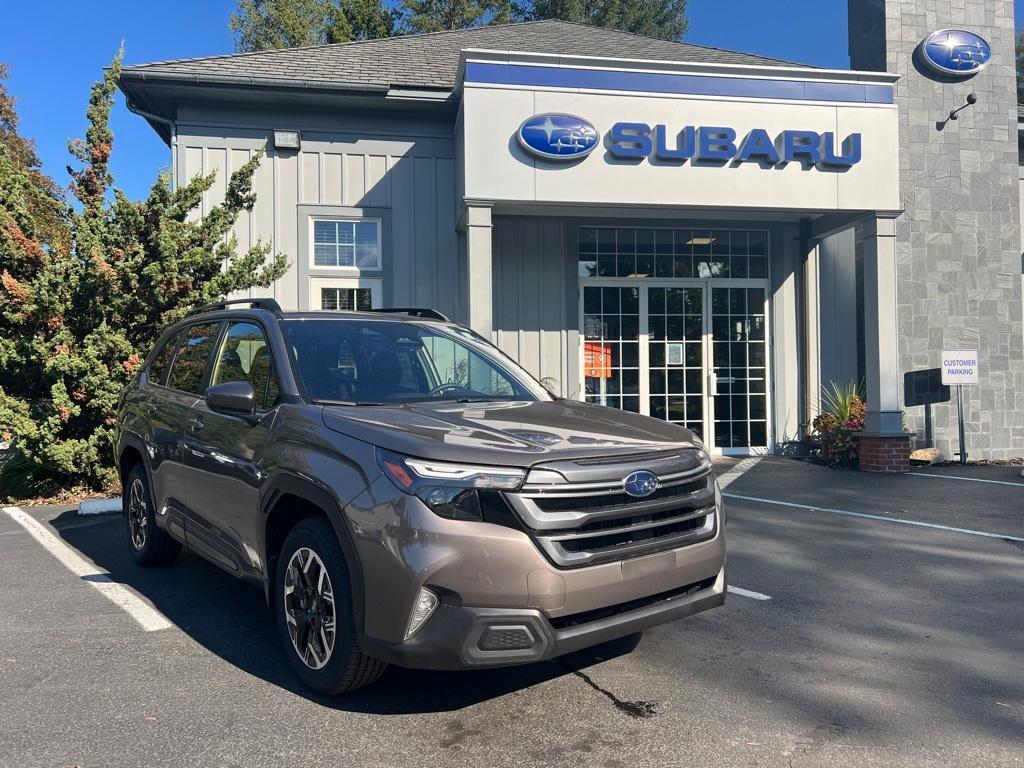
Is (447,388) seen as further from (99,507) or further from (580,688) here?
(99,507)

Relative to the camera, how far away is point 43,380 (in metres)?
8.45

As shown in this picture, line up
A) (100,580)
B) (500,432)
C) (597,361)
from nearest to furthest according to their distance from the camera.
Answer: (500,432), (100,580), (597,361)

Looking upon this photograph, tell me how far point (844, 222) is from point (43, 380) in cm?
1038

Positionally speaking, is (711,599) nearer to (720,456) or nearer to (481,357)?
(481,357)

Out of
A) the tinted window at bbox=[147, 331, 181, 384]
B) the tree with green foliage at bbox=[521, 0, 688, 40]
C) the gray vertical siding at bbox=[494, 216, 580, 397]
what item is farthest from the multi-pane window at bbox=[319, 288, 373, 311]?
the tree with green foliage at bbox=[521, 0, 688, 40]

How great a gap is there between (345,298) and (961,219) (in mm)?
9504

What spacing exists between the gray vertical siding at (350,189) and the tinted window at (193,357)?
224 inches

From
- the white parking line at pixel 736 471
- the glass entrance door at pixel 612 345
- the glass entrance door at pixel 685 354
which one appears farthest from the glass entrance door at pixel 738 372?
the glass entrance door at pixel 612 345

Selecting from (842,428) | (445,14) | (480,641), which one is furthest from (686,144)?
(445,14)

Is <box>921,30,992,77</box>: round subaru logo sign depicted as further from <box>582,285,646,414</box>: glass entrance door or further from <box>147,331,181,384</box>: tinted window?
<box>147,331,181,384</box>: tinted window

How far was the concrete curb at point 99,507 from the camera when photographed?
774 cm

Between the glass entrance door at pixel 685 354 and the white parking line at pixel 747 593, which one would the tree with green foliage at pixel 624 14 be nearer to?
the glass entrance door at pixel 685 354

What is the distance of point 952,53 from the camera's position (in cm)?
1205

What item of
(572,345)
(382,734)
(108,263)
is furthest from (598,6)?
(382,734)
